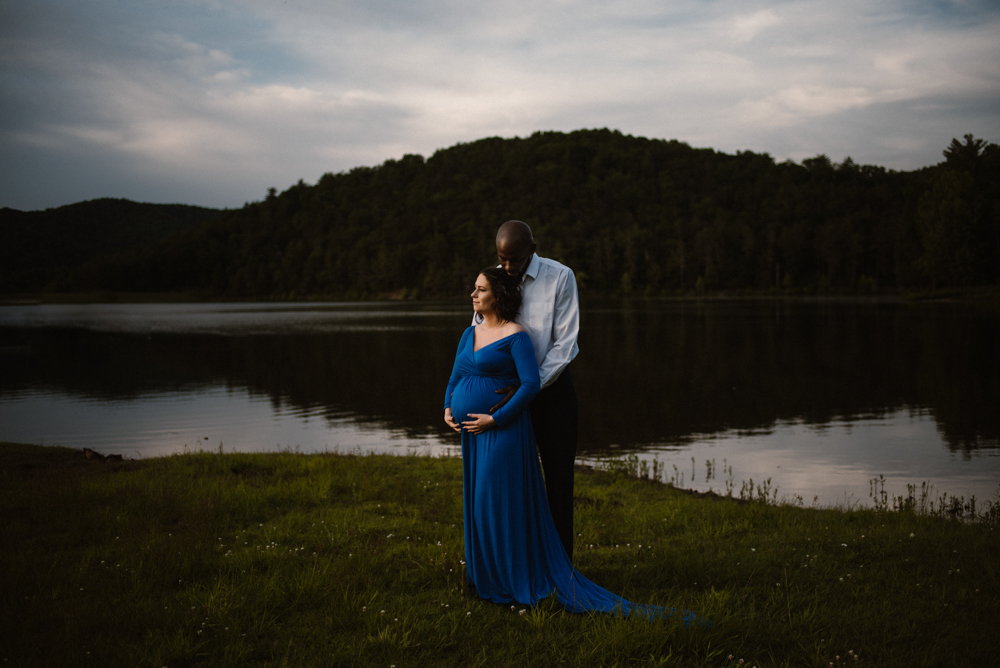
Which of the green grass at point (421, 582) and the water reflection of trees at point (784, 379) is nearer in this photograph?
the green grass at point (421, 582)

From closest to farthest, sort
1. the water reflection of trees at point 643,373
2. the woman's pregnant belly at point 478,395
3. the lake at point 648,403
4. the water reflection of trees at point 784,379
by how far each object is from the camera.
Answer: the woman's pregnant belly at point 478,395
the lake at point 648,403
the water reflection of trees at point 784,379
the water reflection of trees at point 643,373

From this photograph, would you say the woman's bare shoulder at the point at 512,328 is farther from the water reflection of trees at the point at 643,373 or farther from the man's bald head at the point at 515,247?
the water reflection of trees at the point at 643,373

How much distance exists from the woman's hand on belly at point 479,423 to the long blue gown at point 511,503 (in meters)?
0.04

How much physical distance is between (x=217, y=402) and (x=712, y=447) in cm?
1371

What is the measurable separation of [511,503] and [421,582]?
1100 millimetres

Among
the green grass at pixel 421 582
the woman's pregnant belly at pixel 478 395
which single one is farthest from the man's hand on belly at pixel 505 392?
the green grass at pixel 421 582

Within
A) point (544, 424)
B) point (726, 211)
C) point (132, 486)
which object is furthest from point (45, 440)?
point (726, 211)

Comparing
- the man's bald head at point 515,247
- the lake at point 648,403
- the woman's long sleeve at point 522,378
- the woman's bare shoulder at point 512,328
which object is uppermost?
the man's bald head at point 515,247

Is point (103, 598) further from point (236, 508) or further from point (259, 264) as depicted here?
point (259, 264)

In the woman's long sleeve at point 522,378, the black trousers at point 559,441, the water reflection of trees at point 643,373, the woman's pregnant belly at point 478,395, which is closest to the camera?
the woman's long sleeve at point 522,378

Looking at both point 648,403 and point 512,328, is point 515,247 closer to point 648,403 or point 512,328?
point 512,328

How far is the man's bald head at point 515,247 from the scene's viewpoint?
4031 millimetres

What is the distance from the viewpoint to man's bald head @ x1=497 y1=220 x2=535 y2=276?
4031mm

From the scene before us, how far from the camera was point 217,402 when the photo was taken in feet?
59.8
